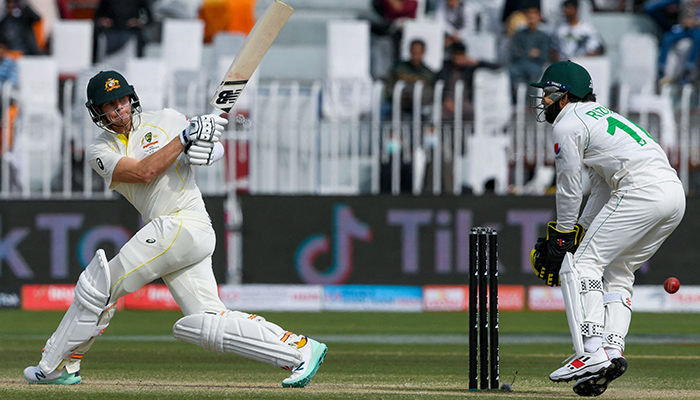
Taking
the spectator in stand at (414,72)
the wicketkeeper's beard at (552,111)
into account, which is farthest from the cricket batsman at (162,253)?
the spectator in stand at (414,72)

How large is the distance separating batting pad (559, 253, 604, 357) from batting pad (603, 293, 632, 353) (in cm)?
9

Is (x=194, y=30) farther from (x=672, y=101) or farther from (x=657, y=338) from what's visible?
(x=657, y=338)

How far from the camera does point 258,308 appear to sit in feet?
37.6

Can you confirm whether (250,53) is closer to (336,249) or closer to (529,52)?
(336,249)

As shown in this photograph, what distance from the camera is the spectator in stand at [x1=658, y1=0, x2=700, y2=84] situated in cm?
1274

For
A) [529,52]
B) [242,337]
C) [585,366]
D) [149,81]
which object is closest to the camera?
[585,366]

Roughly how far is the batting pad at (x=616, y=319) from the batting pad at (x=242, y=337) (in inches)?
55.6

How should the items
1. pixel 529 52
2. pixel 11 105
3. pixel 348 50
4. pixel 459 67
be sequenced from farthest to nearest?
1. pixel 348 50
2. pixel 529 52
3. pixel 459 67
4. pixel 11 105

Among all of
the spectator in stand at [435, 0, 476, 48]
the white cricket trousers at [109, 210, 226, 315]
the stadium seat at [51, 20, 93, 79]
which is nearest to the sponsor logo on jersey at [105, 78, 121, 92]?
the white cricket trousers at [109, 210, 226, 315]

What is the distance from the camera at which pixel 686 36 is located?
1299 centimetres

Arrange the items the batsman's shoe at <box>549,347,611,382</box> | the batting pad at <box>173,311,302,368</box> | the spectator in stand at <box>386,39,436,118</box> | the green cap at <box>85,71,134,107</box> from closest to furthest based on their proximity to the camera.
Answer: the batsman's shoe at <box>549,347,611,382</box> < the batting pad at <box>173,311,302,368</box> < the green cap at <box>85,71,134,107</box> < the spectator in stand at <box>386,39,436,118</box>

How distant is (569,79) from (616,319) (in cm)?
115

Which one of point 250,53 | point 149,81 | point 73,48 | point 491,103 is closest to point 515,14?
point 491,103

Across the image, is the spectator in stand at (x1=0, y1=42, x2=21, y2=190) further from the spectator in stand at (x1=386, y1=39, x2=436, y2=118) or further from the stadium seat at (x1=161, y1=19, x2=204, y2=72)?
the spectator in stand at (x1=386, y1=39, x2=436, y2=118)
